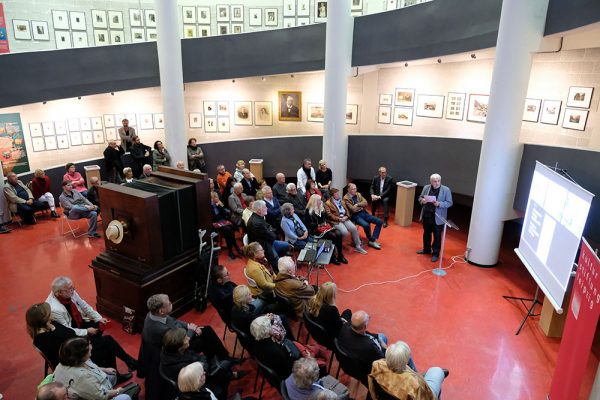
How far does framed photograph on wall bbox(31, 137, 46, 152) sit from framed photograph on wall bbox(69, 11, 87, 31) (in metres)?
3.65

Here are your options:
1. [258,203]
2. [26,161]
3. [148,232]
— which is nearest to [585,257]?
[258,203]

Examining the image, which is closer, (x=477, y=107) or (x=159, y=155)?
(x=477, y=107)

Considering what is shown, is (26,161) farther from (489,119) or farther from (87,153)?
(489,119)

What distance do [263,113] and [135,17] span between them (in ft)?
16.6

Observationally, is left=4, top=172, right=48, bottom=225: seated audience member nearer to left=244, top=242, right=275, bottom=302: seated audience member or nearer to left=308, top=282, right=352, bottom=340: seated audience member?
left=244, top=242, right=275, bottom=302: seated audience member

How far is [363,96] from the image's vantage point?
13000 millimetres

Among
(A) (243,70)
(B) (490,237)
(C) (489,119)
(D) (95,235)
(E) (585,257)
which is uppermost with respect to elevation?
(A) (243,70)

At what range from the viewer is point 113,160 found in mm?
11305

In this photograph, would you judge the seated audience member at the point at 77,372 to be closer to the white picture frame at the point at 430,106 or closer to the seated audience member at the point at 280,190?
the seated audience member at the point at 280,190

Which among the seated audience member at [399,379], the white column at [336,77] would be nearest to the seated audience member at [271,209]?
the white column at [336,77]

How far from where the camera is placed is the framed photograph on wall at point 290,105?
13.8 metres

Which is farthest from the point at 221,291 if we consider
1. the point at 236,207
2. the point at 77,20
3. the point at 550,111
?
the point at 77,20

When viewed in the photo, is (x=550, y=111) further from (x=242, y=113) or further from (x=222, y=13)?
(x=222, y=13)

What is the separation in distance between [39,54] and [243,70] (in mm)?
5055
